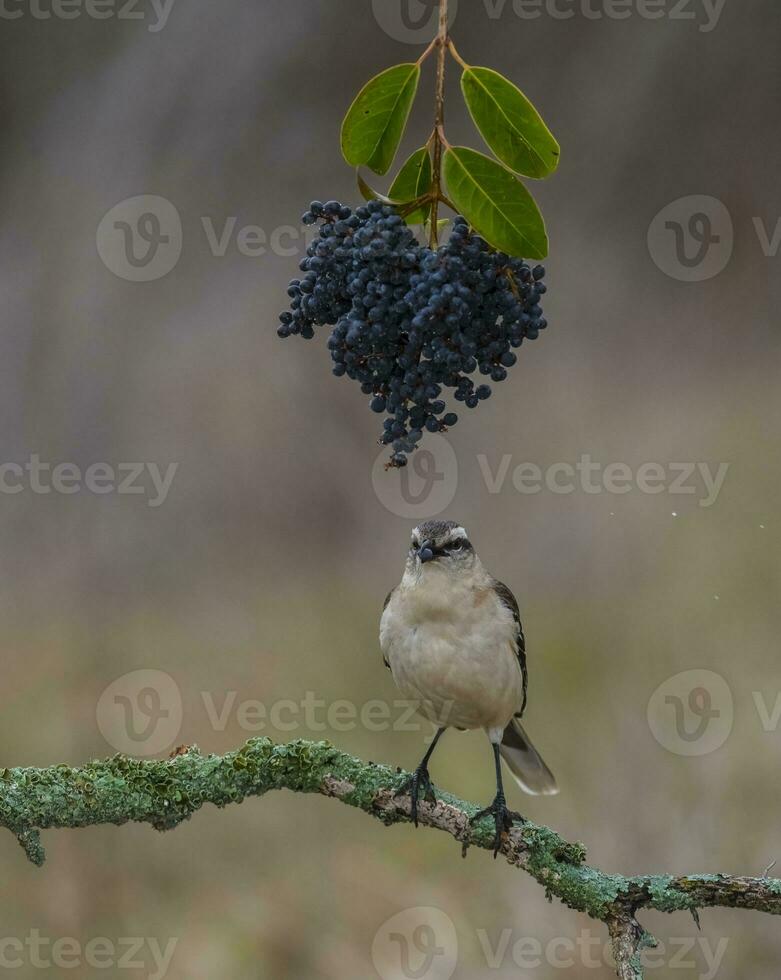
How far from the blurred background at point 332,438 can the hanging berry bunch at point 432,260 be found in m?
1.79

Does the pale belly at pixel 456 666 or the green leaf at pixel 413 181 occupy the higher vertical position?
the green leaf at pixel 413 181

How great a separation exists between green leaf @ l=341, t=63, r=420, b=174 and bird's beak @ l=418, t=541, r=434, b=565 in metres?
0.71

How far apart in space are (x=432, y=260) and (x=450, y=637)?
0.85 m

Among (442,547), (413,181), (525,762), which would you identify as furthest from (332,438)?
(413,181)

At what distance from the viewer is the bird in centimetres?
163

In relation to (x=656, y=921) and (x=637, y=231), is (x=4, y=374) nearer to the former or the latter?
(x=637, y=231)

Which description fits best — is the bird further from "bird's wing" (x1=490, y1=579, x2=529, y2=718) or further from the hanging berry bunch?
the hanging berry bunch

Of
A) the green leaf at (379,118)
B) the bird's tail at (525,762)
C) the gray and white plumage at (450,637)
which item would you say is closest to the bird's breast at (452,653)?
the gray and white plumage at (450,637)

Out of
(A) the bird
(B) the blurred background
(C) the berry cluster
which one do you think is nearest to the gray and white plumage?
(A) the bird

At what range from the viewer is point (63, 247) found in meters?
2.79

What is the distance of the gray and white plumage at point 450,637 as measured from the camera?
1.63 m

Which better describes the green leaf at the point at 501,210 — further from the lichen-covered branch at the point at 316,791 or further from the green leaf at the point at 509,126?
the lichen-covered branch at the point at 316,791

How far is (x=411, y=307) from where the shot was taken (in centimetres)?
89

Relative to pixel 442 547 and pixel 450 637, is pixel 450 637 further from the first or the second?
pixel 442 547
